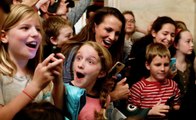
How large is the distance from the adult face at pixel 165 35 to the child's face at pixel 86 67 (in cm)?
156

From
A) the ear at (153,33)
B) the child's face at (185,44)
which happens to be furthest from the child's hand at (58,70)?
the child's face at (185,44)

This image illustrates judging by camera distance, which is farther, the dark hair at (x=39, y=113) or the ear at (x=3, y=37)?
the ear at (x=3, y=37)

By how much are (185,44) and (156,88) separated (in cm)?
104

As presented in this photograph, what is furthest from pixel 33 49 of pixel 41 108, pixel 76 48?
pixel 76 48

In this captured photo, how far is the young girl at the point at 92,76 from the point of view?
2260 mm

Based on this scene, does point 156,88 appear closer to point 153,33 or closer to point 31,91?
point 153,33

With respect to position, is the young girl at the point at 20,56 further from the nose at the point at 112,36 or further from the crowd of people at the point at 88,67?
the nose at the point at 112,36

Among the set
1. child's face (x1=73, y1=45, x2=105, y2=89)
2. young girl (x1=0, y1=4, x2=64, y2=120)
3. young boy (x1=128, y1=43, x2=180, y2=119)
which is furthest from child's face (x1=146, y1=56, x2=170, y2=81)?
young girl (x1=0, y1=4, x2=64, y2=120)

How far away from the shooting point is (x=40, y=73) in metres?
1.62

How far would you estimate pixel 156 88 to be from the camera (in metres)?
3.26

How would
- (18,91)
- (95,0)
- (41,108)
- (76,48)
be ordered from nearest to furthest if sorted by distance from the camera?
(41,108) → (18,91) → (76,48) → (95,0)

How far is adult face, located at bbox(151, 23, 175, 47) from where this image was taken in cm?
382

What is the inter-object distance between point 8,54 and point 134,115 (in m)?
1.37

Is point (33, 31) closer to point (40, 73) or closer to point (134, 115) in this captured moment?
point (40, 73)
